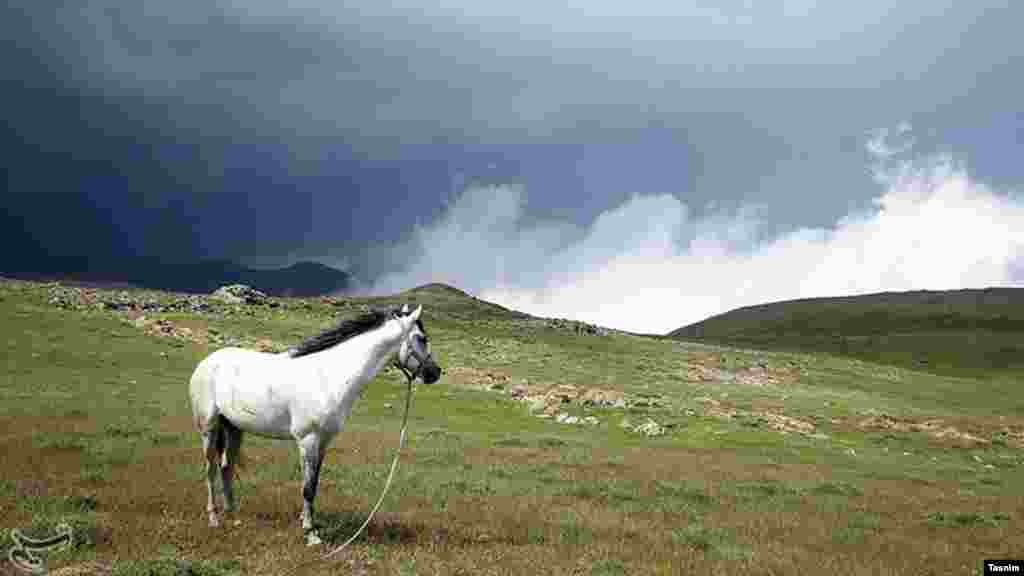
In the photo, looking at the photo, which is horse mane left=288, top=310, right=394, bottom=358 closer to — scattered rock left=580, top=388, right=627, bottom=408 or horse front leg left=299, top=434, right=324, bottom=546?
horse front leg left=299, top=434, right=324, bottom=546

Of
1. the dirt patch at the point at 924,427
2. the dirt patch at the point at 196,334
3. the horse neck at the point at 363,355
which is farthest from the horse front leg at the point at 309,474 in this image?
the dirt patch at the point at 196,334

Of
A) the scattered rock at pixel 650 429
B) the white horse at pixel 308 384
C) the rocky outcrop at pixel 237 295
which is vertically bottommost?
the scattered rock at pixel 650 429

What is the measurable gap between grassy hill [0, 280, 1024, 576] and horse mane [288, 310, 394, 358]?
10.4 ft

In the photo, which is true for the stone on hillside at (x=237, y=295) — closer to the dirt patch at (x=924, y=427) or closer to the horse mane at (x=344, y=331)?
the dirt patch at (x=924, y=427)

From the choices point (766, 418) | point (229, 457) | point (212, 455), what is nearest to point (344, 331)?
point (229, 457)

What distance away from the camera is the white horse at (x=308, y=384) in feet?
37.5

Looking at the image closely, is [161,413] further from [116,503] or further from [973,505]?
[973,505]

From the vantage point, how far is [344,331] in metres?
12.1

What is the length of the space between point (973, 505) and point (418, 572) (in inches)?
859

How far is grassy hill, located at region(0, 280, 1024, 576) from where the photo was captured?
37.7 ft

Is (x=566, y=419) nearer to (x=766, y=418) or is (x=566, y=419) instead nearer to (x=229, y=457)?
(x=766, y=418)

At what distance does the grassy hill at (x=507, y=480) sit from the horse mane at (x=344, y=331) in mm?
3173

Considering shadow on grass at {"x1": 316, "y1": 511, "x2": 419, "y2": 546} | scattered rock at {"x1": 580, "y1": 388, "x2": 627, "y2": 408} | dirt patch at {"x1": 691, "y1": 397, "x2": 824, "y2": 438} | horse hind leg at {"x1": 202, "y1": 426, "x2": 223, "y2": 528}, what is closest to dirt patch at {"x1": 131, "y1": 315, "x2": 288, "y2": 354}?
scattered rock at {"x1": 580, "y1": 388, "x2": 627, "y2": 408}

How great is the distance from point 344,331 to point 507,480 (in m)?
10.5
